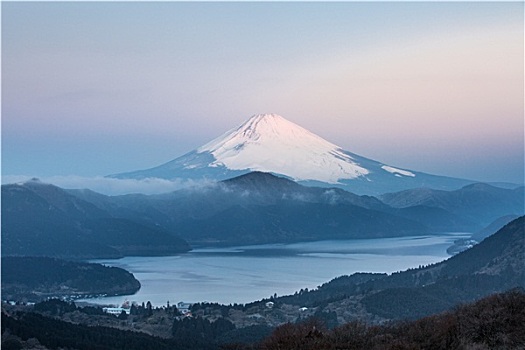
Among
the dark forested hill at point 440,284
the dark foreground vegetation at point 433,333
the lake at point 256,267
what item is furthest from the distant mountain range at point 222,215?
the dark foreground vegetation at point 433,333

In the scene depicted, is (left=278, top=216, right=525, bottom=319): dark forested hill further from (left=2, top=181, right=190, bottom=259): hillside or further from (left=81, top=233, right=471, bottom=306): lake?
(left=2, top=181, right=190, bottom=259): hillside

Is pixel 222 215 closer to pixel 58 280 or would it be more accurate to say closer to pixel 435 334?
pixel 58 280

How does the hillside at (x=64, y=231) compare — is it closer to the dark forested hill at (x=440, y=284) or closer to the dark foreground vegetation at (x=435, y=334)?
the dark forested hill at (x=440, y=284)

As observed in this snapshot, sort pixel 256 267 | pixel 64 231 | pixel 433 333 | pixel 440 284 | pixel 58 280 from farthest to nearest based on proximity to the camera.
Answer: pixel 64 231
pixel 256 267
pixel 58 280
pixel 440 284
pixel 433 333

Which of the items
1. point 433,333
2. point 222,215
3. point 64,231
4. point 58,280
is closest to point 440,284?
point 433,333

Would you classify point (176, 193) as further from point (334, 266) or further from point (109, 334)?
point (109, 334)

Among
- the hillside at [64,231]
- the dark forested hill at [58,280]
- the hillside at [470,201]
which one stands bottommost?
the dark forested hill at [58,280]

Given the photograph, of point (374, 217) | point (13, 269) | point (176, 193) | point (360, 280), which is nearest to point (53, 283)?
point (13, 269)
